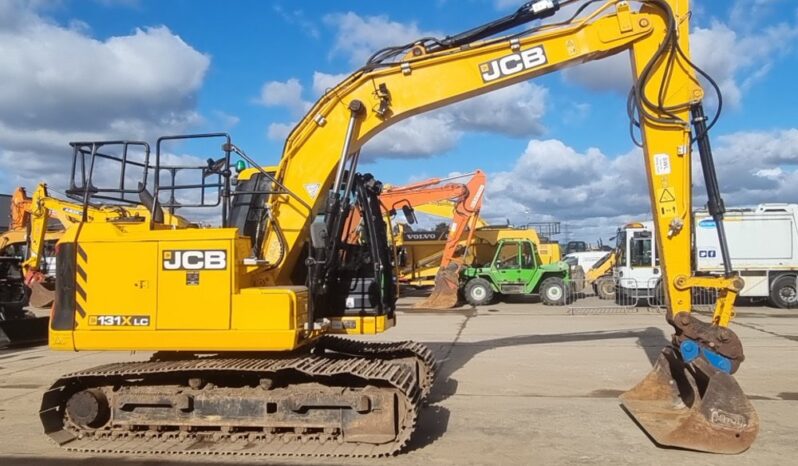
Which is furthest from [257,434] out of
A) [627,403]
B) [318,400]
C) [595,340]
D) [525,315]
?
[525,315]

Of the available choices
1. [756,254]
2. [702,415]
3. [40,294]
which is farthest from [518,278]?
[702,415]

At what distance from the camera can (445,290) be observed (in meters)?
21.8

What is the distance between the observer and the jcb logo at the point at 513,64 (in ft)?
24.5

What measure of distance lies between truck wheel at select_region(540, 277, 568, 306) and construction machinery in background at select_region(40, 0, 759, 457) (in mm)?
15125

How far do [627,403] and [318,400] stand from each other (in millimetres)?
3665

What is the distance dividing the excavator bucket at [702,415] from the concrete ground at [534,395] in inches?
4.3

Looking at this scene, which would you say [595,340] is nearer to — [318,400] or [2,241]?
[318,400]

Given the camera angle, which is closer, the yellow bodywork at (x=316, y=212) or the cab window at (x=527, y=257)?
the yellow bodywork at (x=316, y=212)

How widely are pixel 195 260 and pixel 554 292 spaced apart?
1807 centimetres

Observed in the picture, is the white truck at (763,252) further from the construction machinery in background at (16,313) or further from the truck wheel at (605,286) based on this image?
the construction machinery in background at (16,313)

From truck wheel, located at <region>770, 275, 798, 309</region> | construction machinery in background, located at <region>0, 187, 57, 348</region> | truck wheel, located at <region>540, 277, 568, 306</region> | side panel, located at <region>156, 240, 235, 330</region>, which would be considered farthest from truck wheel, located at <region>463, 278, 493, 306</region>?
side panel, located at <region>156, 240, 235, 330</region>

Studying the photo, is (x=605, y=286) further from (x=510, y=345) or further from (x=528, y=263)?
(x=510, y=345)

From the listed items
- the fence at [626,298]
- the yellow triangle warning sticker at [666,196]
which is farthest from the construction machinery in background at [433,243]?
the yellow triangle warning sticker at [666,196]

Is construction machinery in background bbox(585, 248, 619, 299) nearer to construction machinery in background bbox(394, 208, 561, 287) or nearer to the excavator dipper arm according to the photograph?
construction machinery in background bbox(394, 208, 561, 287)
